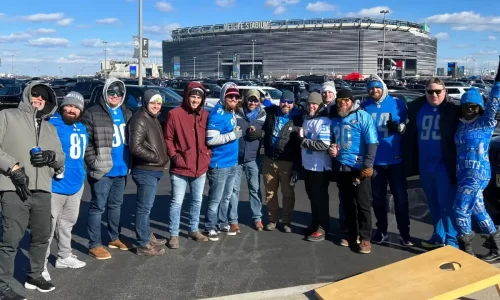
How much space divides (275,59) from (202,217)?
382 feet

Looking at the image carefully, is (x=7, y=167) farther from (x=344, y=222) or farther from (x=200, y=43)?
(x=200, y=43)

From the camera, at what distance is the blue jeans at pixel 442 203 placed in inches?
203

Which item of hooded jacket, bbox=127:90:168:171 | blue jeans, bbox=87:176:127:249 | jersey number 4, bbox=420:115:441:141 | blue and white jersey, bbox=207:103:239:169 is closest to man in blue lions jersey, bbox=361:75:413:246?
jersey number 4, bbox=420:115:441:141

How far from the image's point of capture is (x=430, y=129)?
17.0ft

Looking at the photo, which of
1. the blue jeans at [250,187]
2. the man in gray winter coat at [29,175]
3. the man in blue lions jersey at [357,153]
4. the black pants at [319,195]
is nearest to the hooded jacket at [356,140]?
the man in blue lions jersey at [357,153]

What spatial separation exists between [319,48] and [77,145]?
4628 inches

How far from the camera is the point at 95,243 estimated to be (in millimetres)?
5191

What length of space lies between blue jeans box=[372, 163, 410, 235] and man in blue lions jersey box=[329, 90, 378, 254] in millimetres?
242

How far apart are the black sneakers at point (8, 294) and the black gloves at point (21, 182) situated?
2.61 feet

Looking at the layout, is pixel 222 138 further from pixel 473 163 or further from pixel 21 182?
pixel 473 163

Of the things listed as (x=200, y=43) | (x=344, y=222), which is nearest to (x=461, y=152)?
(x=344, y=222)

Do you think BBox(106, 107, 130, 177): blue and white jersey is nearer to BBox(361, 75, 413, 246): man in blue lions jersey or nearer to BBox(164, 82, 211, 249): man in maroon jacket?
BBox(164, 82, 211, 249): man in maroon jacket

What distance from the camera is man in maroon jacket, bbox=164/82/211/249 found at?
537cm

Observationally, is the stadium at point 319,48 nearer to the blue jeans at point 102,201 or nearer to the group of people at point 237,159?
the group of people at point 237,159
